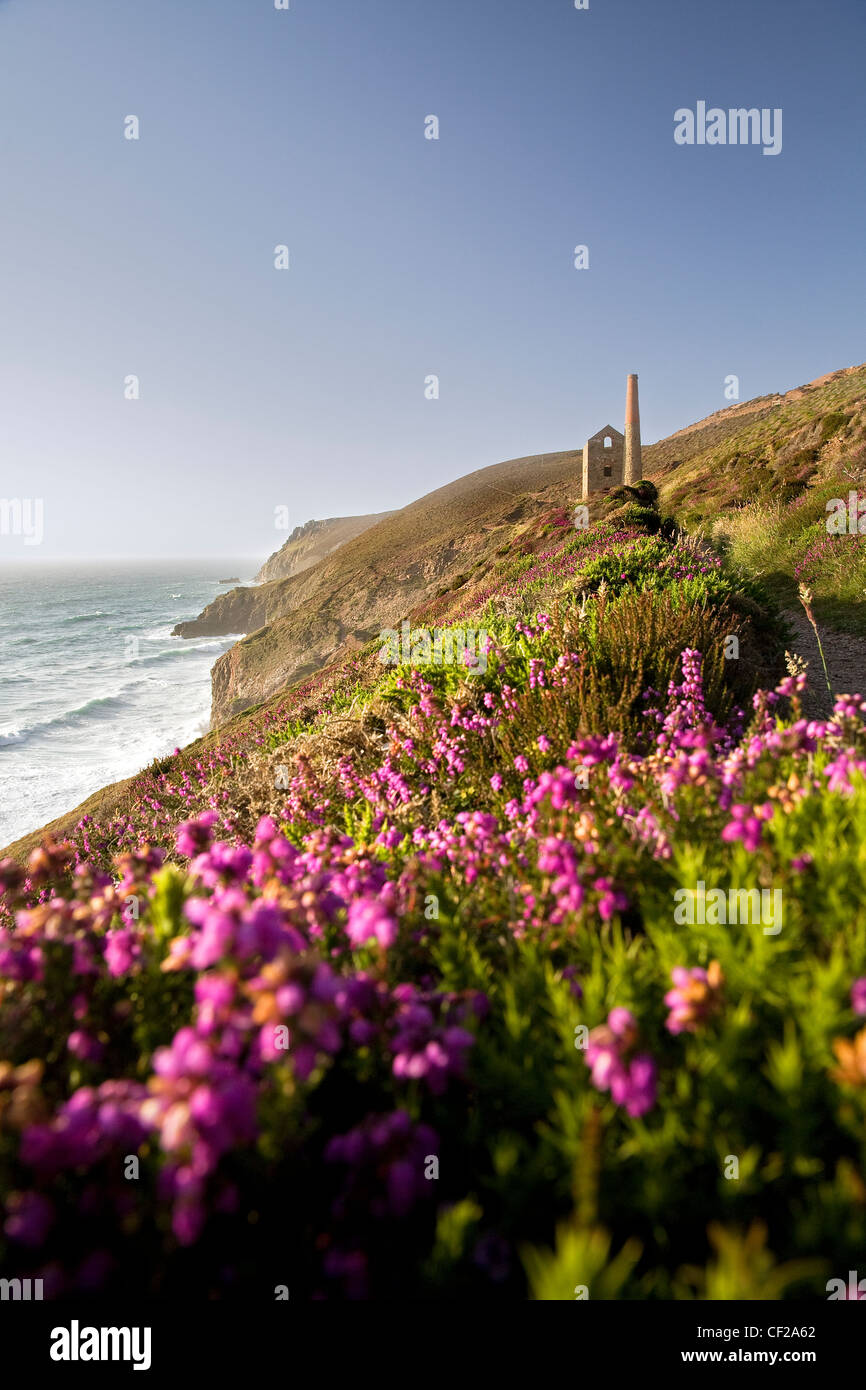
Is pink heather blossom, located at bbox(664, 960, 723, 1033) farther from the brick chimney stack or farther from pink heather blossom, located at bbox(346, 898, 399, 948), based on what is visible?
the brick chimney stack

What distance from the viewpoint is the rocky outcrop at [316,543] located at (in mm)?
106062

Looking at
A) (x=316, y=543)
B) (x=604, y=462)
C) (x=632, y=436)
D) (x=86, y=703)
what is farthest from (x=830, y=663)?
(x=316, y=543)

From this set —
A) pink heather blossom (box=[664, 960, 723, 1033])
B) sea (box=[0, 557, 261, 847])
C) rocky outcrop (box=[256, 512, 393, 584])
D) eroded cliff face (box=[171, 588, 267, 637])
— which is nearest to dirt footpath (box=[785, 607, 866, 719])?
pink heather blossom (box=[664, 960, 723, 1033])

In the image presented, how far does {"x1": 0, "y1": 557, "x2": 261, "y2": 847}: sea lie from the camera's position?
77.4ft

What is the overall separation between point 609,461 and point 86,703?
118ft

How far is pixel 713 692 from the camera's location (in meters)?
5.05

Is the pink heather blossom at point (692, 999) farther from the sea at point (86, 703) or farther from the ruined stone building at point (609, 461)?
the ruined stone building at point (609, 461)

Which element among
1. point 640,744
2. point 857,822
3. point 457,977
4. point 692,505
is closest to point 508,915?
point 457,977

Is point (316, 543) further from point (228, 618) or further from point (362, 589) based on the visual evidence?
point (362, 589)

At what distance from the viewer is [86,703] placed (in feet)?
121

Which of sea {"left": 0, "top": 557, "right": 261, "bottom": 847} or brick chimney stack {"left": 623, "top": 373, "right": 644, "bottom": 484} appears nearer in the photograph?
sea {"left": 0, "top": 557, "right": 261, "bottom": 847}

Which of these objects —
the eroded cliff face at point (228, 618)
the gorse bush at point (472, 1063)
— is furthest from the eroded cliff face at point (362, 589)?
the gorse bush at point (472, 1063)
